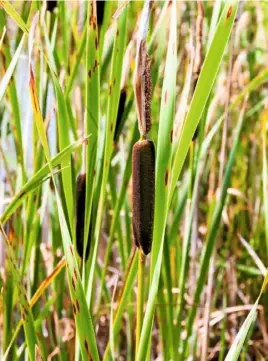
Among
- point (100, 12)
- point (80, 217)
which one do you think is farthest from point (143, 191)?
point (100, 12)

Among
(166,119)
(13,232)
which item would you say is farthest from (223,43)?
(13,232)

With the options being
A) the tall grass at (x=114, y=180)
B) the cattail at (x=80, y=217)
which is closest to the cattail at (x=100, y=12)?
the tall grass at (x=114, y=180)

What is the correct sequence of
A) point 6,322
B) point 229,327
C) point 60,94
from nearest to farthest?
point 60,94 → point 6,322 → point 229,327

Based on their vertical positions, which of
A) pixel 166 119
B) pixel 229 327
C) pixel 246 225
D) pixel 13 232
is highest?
pixel 166 119

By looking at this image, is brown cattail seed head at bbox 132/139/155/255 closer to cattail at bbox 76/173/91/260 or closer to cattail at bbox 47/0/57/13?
cattail at bbox 76/173/91/260

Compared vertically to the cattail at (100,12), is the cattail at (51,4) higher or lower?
higher

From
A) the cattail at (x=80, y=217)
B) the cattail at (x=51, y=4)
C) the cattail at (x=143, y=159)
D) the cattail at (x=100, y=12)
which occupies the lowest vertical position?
the cattail at (x=80, y=217)

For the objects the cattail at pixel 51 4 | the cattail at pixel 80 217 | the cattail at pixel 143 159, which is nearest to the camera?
the cattail at pixel 143 159

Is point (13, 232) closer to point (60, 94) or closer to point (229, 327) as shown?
point (60, 94)

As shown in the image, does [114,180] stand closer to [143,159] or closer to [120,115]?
[120,115]

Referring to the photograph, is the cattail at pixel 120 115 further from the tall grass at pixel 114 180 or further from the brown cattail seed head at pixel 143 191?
the brown cattail seed head at pixel 143 191
